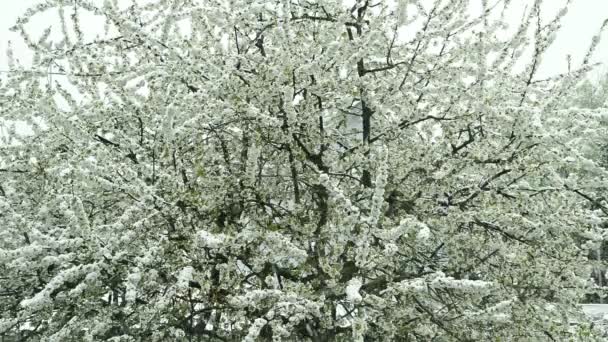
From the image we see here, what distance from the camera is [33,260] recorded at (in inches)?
164

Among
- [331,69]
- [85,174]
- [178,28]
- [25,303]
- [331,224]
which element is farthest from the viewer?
[178,28]

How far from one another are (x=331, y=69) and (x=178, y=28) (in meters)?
1.99

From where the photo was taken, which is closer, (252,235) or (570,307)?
(252,235)

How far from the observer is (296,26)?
5383mm

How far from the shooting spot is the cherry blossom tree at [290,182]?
154 inches

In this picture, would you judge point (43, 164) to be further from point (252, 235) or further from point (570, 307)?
point (570, 307)

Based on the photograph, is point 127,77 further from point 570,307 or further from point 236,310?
point 570,307

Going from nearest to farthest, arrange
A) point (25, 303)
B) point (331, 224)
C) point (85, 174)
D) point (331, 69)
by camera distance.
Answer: point (25, 303), point (85, 174), point (331, 224), point (331, 69)

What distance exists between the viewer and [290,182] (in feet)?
17.6

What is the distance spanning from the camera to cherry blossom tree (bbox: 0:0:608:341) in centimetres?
391

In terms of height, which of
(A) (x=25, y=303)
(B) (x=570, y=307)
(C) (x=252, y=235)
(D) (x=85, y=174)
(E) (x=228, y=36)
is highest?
(E) (x=228, y=36)

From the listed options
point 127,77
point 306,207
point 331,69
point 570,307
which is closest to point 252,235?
point 306,207

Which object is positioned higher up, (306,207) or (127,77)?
(127,77)

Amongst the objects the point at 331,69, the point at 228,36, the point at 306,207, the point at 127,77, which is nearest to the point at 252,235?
the point at 306,207
